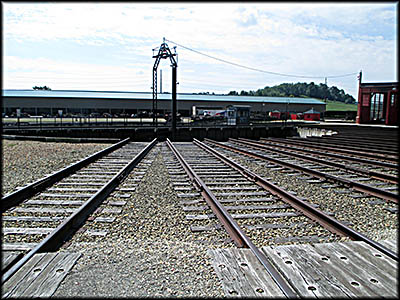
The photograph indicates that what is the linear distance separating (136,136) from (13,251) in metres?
21.9

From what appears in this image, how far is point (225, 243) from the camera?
15.4ft

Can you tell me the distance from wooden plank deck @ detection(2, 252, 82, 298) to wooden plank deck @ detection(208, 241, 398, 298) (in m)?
1.61

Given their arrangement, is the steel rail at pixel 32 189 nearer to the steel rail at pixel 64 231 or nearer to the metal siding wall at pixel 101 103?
the steel rail at pixel 64 231

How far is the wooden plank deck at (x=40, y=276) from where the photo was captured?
3.10 meters

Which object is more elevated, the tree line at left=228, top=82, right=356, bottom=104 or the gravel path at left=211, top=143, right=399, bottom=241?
the tree line at left=228, top=82, right=356, bottom=104

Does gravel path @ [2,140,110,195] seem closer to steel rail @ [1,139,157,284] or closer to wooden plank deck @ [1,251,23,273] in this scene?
steel rail @ [1,139,157,284]

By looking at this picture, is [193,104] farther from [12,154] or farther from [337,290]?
[337,290]

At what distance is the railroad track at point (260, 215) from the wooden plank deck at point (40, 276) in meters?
2.05

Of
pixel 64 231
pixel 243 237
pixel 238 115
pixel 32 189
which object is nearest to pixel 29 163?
pixel 32 189

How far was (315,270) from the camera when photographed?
11.8 ft

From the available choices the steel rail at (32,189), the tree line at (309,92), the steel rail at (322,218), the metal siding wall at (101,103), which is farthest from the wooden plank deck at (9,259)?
the tree line at (309,92)

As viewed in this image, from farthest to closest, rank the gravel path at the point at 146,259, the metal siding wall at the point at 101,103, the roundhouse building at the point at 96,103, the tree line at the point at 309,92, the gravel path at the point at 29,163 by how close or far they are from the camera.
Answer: the tree line at the point at 309,92 → the roundhouse building at the point at 96,103 → the metal siding wall at the point at 101,103 → the gravel path at the point at 29,163 → the gravel path at the point at 146,259

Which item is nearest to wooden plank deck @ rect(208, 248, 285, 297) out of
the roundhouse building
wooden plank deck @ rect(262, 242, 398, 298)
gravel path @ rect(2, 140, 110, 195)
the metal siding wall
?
wooden plank deck @ rect(262, 242, 398, 298)

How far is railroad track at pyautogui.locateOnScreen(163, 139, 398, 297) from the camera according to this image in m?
4.66
